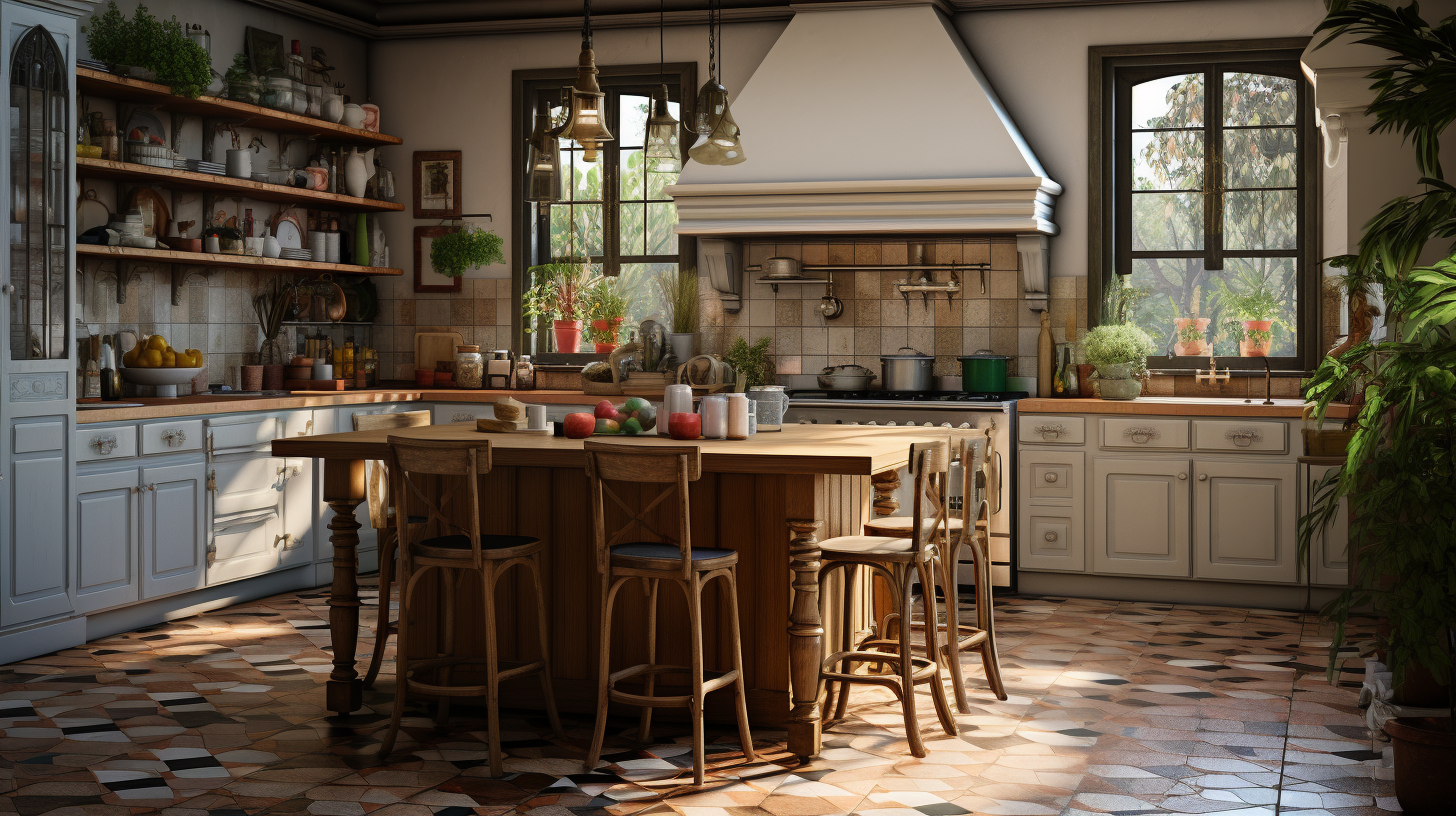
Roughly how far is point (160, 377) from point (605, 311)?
8.32ft

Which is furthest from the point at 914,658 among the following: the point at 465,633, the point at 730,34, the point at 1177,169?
the point at 730,34

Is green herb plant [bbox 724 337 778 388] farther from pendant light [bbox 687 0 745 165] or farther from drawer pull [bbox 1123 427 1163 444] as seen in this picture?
pendant light [bbox 687 0 745 165]

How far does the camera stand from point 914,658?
415 centimetres

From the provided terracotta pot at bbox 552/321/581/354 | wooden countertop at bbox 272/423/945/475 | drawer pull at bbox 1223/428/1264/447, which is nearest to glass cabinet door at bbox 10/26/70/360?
wooden countertop at bbox 272/423/945/475

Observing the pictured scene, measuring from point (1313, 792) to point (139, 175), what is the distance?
5.32 metres

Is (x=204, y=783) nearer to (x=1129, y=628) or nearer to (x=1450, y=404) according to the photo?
(x=1450, y=404)

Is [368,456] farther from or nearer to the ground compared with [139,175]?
nearer to the ground

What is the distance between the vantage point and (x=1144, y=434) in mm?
6297

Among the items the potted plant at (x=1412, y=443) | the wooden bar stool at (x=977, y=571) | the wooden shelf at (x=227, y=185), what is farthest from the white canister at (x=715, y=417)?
the wooden shelf at (x=227, y=185)

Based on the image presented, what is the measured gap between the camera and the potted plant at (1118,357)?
6.59m

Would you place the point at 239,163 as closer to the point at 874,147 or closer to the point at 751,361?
the point at 751,361

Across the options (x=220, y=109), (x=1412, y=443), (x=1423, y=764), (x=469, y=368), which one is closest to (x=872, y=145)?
(x=469, y=368)

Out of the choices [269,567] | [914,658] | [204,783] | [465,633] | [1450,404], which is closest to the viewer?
[1450,404]

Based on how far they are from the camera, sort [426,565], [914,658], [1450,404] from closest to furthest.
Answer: [1450,404]
[426,565]
[914,658]
